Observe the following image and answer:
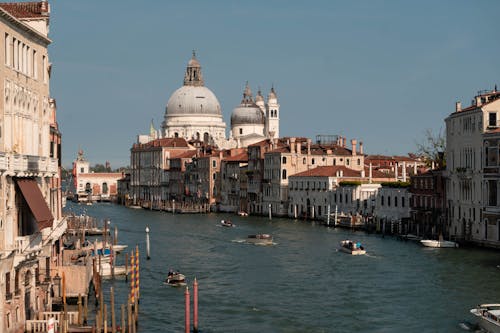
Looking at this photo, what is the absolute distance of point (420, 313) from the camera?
27.4 meters

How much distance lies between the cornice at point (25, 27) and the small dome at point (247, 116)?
99073mm

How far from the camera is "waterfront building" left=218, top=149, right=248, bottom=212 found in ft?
280

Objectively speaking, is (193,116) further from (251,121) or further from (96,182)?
(96,182)

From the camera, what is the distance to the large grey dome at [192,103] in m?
126

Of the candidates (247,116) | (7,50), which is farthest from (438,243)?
(247,116)

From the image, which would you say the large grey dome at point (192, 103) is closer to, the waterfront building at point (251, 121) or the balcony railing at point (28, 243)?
the waterfront building at point (251, 121)

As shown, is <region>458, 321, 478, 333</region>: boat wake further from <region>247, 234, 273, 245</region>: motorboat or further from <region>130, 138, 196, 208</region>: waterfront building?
<region>130, 138, 196, 208</region>: waterfront building

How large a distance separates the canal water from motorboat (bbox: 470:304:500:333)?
1.03m

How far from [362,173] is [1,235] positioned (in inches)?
1960

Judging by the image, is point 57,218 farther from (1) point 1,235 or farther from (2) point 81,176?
(2) point 81,176

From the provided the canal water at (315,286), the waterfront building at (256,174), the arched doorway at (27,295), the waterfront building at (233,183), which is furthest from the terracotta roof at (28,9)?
the waterfront building at (233,183)

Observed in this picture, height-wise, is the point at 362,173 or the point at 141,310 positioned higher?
the point at 362,173

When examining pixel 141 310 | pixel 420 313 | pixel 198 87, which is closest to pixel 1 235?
pixel 141 310

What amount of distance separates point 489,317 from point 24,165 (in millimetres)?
10581
